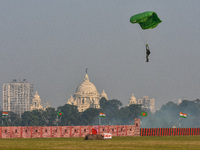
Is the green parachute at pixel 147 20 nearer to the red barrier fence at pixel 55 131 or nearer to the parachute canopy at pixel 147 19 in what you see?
the parachute canopy at pixel 147 19

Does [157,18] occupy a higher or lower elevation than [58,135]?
higher

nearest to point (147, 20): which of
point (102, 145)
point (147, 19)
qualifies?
point (147, 19)

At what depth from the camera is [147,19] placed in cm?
8412

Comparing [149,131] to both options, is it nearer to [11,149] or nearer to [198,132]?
[198,132]

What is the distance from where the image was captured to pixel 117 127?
357 feet

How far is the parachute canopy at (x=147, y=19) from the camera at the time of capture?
268ft

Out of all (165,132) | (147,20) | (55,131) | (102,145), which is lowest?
(102,145)

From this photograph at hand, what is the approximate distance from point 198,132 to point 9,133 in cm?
3530

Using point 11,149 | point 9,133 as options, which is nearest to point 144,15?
point 11,149

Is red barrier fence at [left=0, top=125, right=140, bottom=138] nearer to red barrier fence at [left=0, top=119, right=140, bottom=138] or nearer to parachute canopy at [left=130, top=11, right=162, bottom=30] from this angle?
red barrier fence at [left=0, top=119, right=140, bottom=138]

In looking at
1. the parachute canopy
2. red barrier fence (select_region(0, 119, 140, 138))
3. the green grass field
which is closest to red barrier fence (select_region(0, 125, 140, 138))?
red barrier fence (select_region(0, 119, 140, 138))

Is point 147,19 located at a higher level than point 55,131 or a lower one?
higher

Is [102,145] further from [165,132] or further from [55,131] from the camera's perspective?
[165,132]

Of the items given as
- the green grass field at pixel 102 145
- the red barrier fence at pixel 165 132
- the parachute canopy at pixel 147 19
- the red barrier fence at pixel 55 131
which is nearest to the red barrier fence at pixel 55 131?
the red barrier fence at pixel 55 131
